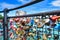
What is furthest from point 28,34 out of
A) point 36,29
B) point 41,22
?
point 41,22

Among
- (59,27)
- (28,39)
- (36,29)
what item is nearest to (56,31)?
(59,27)

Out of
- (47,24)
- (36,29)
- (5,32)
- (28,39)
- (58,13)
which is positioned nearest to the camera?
(58,13)

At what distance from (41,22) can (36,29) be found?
0.16 m

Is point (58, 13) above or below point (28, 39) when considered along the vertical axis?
above

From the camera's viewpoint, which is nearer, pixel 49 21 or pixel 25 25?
pixel 49 21

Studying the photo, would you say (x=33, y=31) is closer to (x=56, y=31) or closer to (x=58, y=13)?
(x=56, y=31)

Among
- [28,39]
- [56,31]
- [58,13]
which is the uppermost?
[58,13]

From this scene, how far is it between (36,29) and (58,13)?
0.56m

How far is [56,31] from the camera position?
52.2 inches

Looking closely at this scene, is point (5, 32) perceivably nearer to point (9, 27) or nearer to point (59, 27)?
point (9, 27)

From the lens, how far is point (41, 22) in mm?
1502

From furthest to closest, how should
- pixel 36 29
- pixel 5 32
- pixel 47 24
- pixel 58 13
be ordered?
1. pixel 5 32
2. pixel 36 29
3. pixel 47 24
4. pixel 58 13

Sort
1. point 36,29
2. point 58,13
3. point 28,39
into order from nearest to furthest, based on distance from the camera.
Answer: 1. point 58,13
2. point 36,29
3. point 28,39

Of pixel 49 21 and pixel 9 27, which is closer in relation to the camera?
pixel 49 21
